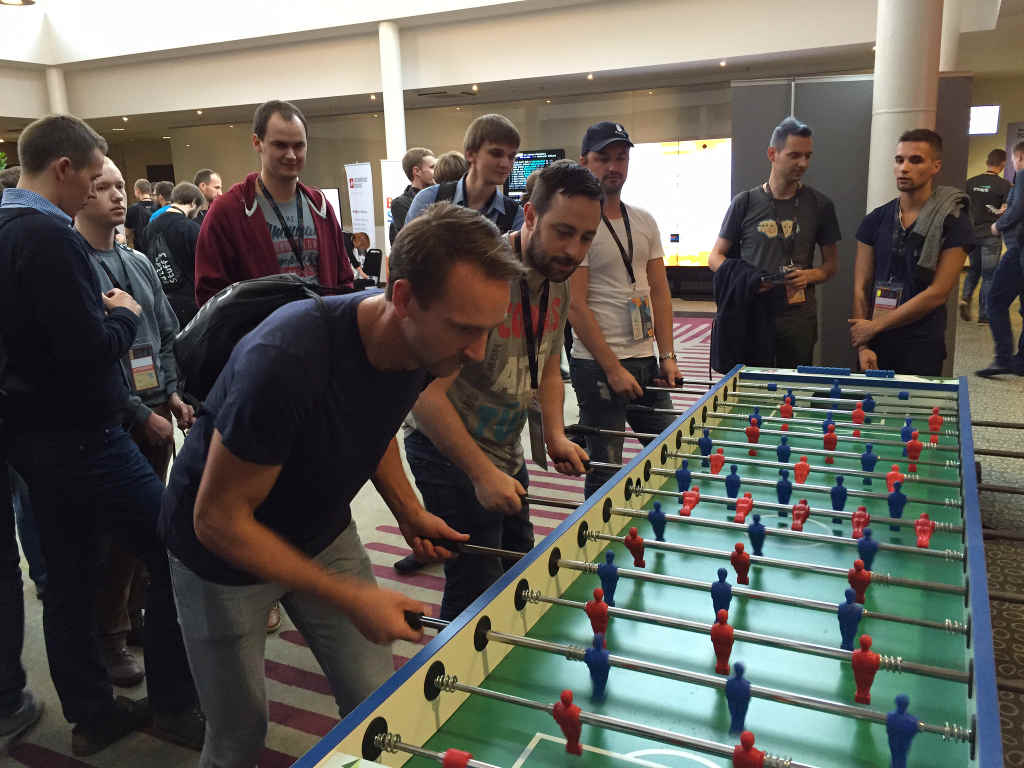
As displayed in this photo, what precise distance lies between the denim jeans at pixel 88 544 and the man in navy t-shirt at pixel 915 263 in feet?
9.54

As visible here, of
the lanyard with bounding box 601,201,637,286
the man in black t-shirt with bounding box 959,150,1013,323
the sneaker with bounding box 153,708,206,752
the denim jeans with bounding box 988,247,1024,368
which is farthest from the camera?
the man in black t-shirt with bounding box 959,150,1013,323

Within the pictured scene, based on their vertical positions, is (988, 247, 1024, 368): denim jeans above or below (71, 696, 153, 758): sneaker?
above

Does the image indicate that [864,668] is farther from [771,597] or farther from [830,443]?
[830,443]

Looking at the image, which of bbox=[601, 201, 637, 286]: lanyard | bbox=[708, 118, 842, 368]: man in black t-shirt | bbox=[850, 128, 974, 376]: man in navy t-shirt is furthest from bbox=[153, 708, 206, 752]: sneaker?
bbox=[850, 128, 974, 376]: man in navy t-shirt

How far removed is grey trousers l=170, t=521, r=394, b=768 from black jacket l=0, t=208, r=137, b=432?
0.82m

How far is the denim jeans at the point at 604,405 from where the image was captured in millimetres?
2982

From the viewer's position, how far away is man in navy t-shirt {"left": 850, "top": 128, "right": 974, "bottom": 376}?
331cm

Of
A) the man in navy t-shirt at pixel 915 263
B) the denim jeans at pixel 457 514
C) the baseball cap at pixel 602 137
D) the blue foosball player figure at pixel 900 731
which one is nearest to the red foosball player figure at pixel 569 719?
the blue foosball player figure at pixel 900 731

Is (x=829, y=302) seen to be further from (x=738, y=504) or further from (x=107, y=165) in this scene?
(x=107, y=165)

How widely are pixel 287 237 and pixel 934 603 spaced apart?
7.29 feet

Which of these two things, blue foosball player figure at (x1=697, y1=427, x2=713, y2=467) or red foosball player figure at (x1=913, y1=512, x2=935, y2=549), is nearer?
red foosball player figure at (x1=913, y1=512, x2=935, y2=549)

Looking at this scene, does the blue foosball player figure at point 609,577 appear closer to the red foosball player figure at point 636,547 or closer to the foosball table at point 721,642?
the foosball table at point 721,642

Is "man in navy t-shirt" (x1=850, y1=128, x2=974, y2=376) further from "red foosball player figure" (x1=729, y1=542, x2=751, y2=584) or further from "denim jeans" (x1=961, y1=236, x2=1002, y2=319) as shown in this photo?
"denim jeans" (x1=961, y1=236, x2=1002, y2=319)

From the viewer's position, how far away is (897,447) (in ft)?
8.47
